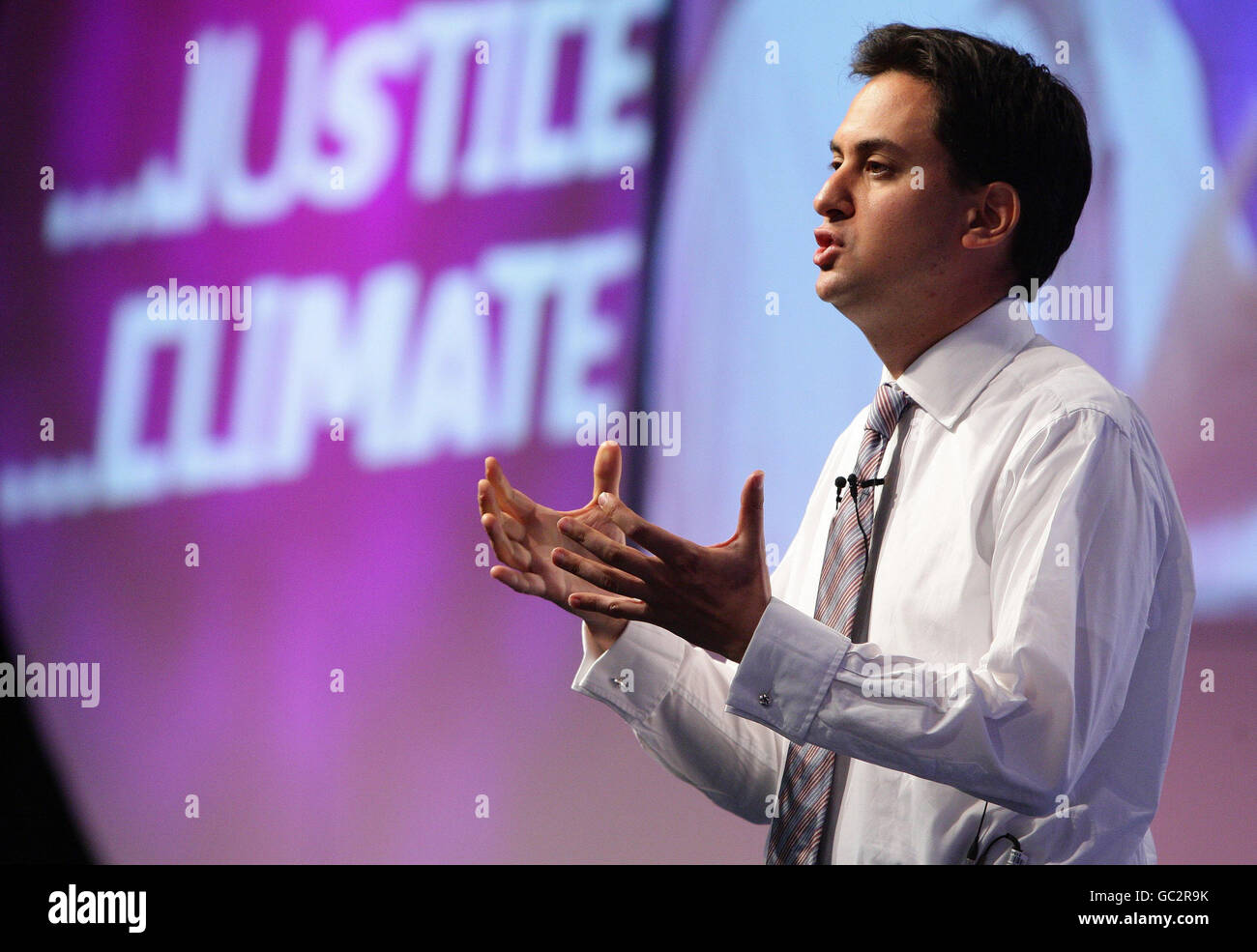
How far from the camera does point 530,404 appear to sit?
306cm

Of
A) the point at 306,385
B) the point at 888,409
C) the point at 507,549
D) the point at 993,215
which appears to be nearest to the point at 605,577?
the point at 507,549

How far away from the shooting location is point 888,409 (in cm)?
164

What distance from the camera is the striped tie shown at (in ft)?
4.92

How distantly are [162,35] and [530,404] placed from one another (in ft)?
4.74

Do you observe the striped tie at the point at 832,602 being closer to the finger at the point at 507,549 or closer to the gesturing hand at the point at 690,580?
the gesturing hand at the point at 690,580

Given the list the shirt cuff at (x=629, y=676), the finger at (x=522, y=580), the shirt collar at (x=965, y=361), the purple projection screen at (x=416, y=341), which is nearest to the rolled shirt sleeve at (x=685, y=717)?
the shirt cuff at (x=629, y=676)

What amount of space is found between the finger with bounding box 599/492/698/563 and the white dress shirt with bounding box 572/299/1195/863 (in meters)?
0.13

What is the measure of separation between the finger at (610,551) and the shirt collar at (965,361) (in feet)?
1.77

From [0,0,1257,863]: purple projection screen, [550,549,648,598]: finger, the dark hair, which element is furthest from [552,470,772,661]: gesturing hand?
[0,0,1257,863]: purple projection screen

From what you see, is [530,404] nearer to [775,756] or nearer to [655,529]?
[775,756]

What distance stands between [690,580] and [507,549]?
0.36 m

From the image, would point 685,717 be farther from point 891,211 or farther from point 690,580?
point 891,211

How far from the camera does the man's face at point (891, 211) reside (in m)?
1.62
